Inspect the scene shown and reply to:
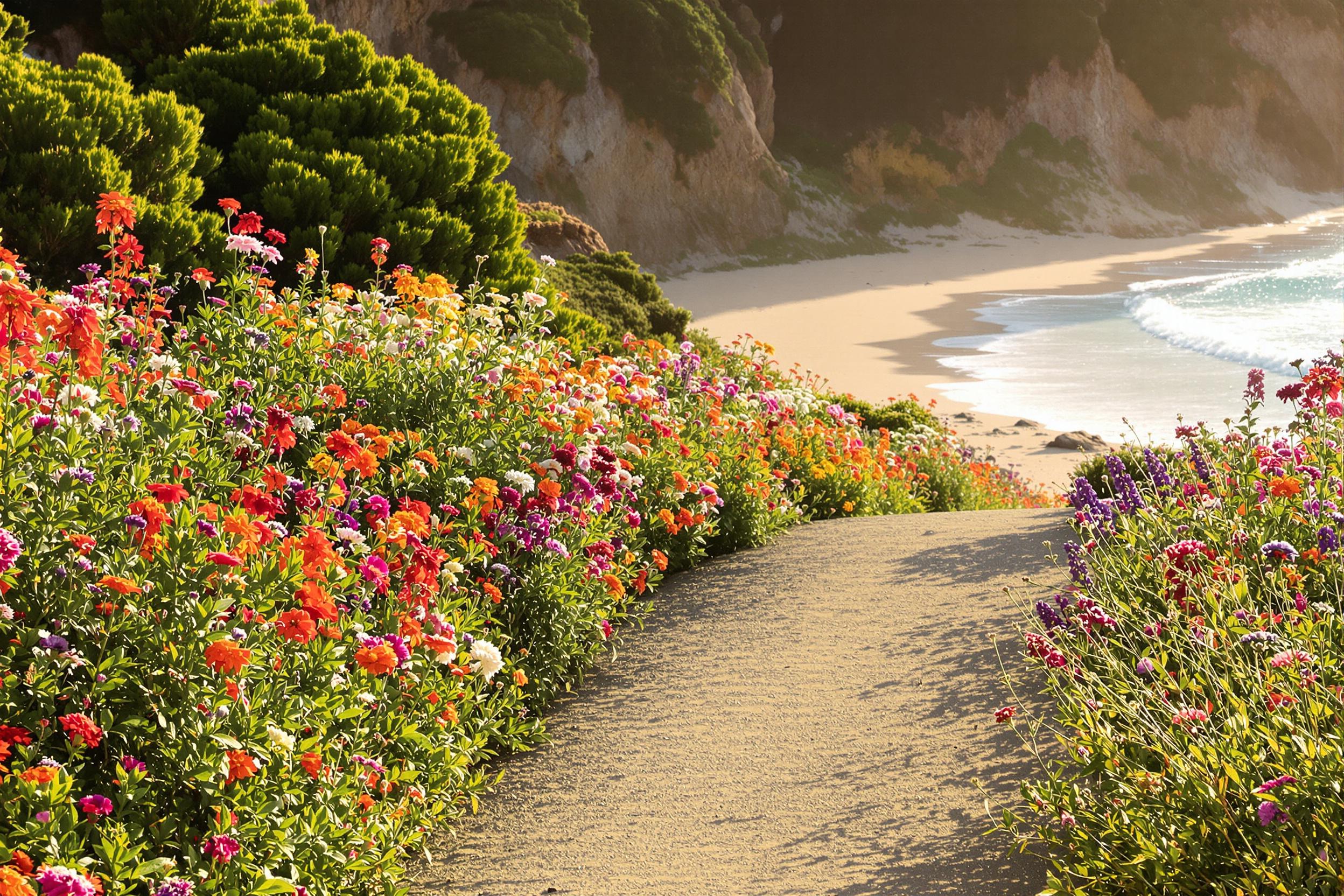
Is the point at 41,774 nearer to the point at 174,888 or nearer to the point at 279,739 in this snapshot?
the point at 174,888

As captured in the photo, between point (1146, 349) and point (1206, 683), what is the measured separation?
2135 centimetres

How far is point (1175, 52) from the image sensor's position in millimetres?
63406

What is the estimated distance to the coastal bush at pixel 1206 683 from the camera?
2.74 meters

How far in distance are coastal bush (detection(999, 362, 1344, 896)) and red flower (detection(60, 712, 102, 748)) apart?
2397 millimetres

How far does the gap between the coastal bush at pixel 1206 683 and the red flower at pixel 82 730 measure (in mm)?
2397

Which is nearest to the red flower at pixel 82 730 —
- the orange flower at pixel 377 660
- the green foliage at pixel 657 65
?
the orange flower at pixel 377 660

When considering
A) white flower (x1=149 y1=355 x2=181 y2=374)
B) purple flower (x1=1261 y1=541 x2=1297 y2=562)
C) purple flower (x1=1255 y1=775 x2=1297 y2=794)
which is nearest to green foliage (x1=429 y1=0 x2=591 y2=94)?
white flower (x1=149 y1=355 x2=181 y2=374)

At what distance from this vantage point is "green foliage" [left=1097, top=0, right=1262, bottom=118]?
61.7 m

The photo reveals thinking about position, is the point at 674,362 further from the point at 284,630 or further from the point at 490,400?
the point at 284,630

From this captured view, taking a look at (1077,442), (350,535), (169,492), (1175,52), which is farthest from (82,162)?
(1175,52)

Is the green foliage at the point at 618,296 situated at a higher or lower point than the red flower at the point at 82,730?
higher

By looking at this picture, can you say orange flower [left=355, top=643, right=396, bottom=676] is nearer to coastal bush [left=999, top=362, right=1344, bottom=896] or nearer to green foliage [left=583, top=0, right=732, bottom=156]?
coastal bush [left=999, top=362, right=1344, bottom=896]

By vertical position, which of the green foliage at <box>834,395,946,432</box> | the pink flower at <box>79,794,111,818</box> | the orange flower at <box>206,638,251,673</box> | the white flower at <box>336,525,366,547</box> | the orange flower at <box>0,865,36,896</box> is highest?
the white flower at <box>336,525,366,547</box>

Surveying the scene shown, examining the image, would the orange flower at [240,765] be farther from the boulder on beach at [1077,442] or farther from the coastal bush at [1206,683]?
the boulder on beach at [1077,442]
